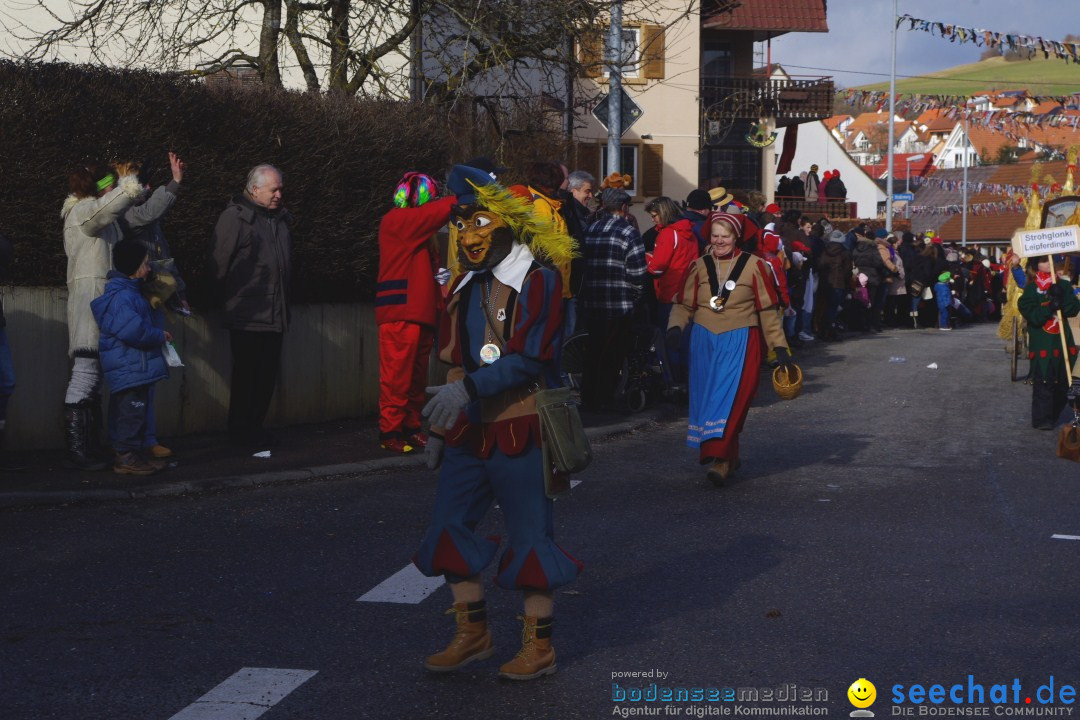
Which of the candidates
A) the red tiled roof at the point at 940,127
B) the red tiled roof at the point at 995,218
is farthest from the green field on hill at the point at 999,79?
the red tiled roof at the point at 995,218

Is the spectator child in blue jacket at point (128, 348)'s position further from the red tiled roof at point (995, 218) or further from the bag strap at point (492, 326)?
the red tiled roof at point (995, 218)

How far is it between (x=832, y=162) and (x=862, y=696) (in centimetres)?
8166

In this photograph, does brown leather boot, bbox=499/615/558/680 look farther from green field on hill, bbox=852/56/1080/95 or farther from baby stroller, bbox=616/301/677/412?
green field on hill, bbox=852/56/1080/95

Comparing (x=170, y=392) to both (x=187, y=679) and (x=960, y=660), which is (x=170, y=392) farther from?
(x=960, y=660)

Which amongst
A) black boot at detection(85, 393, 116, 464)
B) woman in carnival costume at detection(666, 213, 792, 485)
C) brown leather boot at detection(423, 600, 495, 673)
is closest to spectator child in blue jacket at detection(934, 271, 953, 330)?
woman in carnival costume at detection(666, 213, 792, 485)

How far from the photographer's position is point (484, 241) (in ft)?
18.4

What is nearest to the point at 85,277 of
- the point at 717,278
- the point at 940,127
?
the point at 717,278

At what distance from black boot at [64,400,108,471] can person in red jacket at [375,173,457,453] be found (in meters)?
2.13

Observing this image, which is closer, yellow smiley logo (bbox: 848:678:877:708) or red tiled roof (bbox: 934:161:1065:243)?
yellow smiley logo (bbox: 848:678:877:708)

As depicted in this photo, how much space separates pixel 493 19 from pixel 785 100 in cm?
3076

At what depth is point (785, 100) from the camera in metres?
46.6

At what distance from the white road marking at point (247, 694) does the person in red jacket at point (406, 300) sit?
5.73m

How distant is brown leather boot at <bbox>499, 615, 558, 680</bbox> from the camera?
5.48 metres

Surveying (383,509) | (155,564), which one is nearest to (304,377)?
(383,509)
